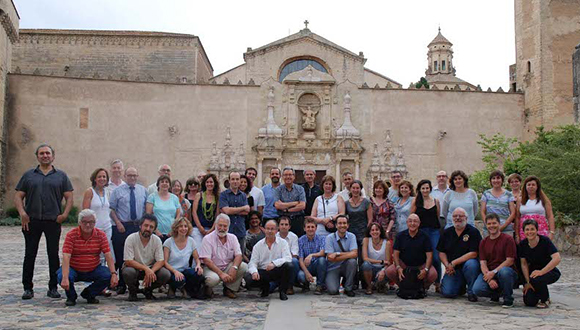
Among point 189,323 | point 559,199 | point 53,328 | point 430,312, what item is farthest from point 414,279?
point 559,199

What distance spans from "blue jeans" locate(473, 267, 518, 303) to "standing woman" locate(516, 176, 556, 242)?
82 cm

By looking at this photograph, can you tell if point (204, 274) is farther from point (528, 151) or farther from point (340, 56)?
point (340, 56)

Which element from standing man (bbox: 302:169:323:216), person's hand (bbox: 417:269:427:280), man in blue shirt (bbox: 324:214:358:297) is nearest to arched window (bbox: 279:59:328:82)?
standing man (bbox: 302:169:323:216)

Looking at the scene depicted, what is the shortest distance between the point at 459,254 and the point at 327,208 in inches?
75.0

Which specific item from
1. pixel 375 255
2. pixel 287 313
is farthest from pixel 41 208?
pixel 375 255

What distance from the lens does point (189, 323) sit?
5.95m

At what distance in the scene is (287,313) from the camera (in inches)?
256

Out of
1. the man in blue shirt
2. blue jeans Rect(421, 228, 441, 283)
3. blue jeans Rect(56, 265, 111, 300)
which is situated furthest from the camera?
blue jeans Rect(421, 228, 441, 283)

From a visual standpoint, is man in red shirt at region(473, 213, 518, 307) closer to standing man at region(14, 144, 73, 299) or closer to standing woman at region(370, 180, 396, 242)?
standing woman at region(370, 180, 396, 242)

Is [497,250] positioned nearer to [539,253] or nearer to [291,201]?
[539,253]

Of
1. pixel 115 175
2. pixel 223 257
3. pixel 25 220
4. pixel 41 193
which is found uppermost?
pixel 115 175

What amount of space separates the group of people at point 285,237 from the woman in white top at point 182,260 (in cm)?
1

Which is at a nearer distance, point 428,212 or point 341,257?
point 341,257

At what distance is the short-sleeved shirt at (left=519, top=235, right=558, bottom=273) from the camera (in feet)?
23.6
